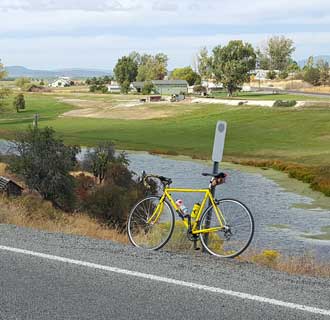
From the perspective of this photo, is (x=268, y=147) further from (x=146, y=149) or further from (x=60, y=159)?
(x=60, y=159)

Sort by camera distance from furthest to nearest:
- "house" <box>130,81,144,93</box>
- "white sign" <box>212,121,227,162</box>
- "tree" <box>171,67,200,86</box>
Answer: "tree" <box>171,67,200,86</box>
"house" <box>130,81,144,93</box>
"white sign" <box>212,121,227,162</box>

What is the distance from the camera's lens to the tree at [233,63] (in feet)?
419

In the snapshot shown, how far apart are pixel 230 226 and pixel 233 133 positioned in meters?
73.5

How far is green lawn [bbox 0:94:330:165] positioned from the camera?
65.3 m

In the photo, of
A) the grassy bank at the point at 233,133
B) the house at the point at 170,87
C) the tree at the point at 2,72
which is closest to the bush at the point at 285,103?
the grassy bank at the point at 233,133

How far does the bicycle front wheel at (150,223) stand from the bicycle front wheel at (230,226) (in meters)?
0.53

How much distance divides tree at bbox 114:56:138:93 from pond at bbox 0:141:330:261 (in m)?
138

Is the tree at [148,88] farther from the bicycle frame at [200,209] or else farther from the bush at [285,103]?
the bicycle frame at [200,209]

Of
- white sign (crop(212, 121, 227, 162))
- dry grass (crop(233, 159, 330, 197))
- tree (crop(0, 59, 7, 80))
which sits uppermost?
white sign (crop(212, 121, 227, 162))

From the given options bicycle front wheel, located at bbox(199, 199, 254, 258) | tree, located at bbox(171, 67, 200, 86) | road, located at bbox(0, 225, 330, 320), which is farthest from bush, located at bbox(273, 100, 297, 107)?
road, located at bbox(0, 225, 330, 320)

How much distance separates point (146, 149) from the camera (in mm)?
66875

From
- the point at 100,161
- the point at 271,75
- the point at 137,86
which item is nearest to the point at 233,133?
the point at 100,161

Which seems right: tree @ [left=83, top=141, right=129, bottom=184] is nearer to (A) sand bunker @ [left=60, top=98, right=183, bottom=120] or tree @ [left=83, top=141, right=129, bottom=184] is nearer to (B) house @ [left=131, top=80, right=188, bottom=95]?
(A) sand bunker @ [left=60, top=98, right=183, bottom=120]

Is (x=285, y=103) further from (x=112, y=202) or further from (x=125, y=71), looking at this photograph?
(x=125, y=71)
